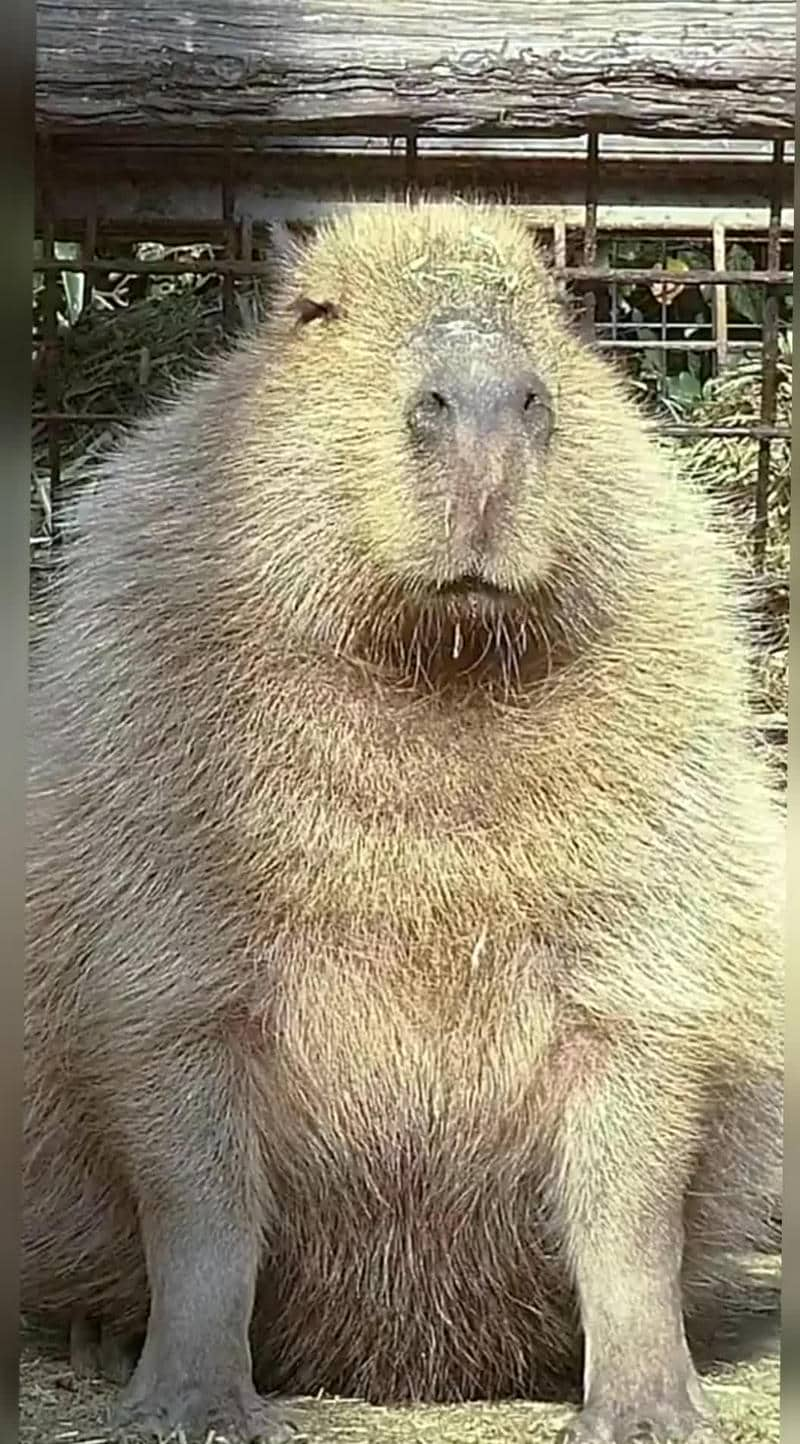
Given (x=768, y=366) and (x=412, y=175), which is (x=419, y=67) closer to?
(x=412, y=175)

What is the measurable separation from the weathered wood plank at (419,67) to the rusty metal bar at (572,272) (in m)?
0.11

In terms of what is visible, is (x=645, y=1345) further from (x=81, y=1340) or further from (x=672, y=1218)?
(x=81, y=1340)

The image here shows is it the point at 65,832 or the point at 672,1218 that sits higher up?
the point at 65,832

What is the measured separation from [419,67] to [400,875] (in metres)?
0.68

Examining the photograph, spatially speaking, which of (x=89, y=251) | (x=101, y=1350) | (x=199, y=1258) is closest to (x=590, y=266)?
(x=89, y=251)

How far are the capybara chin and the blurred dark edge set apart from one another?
0.03 metres

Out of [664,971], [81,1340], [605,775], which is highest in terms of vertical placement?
[605,775]

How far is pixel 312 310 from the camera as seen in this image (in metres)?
2.02

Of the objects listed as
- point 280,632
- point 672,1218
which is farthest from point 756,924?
point 280,632

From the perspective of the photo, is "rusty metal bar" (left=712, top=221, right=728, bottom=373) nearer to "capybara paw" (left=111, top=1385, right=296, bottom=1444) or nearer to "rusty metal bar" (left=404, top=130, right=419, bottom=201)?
"rusty metal bar" (left=404, top=130, right=419, bottom=201)

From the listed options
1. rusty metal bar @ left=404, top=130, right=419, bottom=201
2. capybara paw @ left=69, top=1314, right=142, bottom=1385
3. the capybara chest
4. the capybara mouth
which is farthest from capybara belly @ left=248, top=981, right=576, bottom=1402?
rusty metal bar @ left=404, top=130, right=419, bottom=201

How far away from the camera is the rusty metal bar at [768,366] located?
2043mm

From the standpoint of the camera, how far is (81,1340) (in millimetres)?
2027

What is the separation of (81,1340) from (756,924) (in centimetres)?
67
